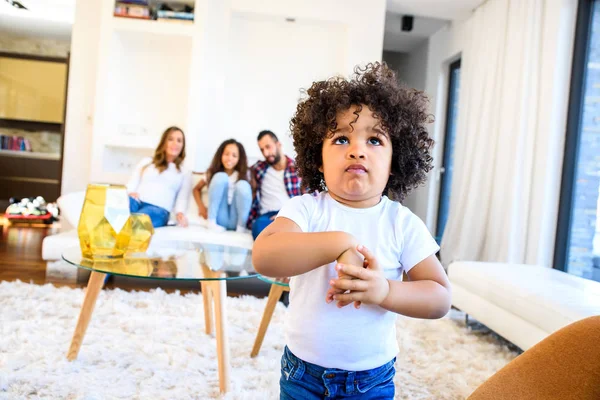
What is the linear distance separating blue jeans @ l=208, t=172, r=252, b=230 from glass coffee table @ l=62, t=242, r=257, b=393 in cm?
126

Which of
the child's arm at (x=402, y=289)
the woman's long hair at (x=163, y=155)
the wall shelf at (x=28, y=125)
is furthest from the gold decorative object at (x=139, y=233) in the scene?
the wall shelf at (x=28, y=125)

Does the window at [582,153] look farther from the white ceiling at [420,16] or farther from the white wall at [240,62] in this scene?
the white wall at [240,62]

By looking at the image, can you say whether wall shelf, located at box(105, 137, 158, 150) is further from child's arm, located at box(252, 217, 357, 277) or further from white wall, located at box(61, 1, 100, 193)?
child's arm, located at box(252, 217, 357, 277)

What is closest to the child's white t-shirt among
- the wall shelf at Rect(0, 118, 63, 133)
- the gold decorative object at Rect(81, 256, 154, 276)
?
the gold decorative object at Rect(81, 256, 154, 276)

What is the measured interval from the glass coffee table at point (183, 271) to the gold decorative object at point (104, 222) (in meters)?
0.05

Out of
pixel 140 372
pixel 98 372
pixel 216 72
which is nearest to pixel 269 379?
pixel 140 372

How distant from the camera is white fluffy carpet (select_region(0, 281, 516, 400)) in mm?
1631

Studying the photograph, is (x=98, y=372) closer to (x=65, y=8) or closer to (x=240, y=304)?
(x=240, y=304)

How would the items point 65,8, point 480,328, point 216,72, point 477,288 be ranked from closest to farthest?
point 477,288, point 480,328, point 216,72, point 65,8

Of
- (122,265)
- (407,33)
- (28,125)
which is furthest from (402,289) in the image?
(28,125)

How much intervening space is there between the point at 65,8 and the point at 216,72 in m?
2.68

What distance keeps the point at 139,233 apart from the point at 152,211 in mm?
1508

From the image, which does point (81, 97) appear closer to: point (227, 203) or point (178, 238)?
point (227, 203)

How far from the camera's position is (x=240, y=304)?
2670mm
